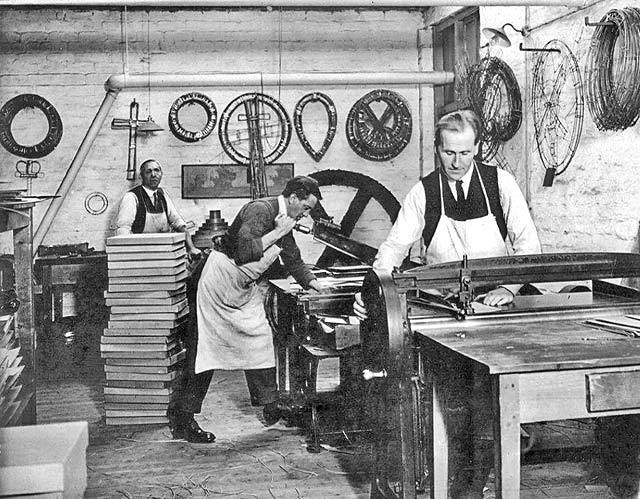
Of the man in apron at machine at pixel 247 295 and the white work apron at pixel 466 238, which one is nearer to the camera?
the white work apron at pixel 466 238

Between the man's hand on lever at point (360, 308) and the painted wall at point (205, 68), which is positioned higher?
the painted wall at point (205, 68)

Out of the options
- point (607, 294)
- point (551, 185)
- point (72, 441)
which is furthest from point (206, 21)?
point (72, 441)

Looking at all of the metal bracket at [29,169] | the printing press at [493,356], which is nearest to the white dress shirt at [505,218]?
the printing press at [493,356]

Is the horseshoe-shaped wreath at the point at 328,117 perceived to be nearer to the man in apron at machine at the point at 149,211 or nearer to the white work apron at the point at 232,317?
the man in apron at machine at the point at 149,211

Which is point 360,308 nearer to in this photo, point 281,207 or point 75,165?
point 281,207

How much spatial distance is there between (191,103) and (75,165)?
0.96 meters

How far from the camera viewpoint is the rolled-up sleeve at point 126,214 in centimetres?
497

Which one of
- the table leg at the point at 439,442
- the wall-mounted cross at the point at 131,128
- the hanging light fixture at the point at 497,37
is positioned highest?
the hanging light fixture at the point at 497,37

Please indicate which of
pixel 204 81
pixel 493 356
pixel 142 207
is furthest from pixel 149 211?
pixel 493 356

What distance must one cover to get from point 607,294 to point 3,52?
4486mm

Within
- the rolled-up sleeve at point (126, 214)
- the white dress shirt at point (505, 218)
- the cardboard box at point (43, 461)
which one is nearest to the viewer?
the cardboard box at point (43, 461)

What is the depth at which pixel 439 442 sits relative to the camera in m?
2.60

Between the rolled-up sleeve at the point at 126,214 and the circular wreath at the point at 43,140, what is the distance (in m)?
0.82

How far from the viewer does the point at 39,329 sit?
521 cm
